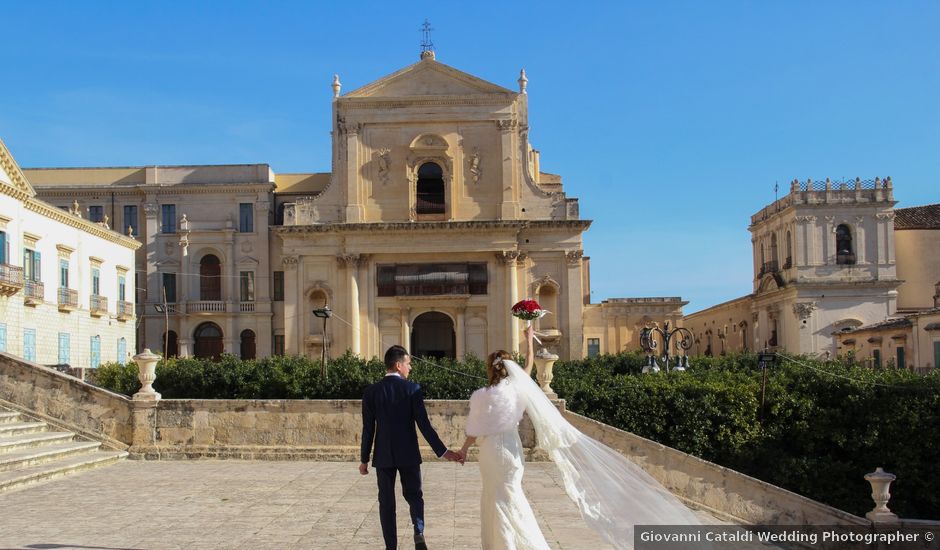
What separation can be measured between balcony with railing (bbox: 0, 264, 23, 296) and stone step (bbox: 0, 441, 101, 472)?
1684cm

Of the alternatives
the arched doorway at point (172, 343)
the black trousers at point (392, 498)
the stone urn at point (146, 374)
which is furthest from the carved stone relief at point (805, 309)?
the black trousers at point (392, 498)

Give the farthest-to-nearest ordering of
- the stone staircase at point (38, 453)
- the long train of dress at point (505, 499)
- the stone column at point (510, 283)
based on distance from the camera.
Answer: the stone column at point (510, 283) → the stone staircase at point (38, 453) → the long train of dress at point (505, 499)

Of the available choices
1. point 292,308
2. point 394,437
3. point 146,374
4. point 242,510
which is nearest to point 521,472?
point 394,437

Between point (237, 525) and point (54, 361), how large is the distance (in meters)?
27.4

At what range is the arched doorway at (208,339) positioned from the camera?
4469cm

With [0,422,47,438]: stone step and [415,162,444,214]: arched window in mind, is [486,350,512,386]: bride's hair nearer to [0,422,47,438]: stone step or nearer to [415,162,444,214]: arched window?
[0,422,47,438]: stone step

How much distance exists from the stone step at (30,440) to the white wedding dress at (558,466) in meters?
8.98

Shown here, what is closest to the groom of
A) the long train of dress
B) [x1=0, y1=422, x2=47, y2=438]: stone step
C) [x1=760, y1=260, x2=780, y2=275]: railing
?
the long train of dress

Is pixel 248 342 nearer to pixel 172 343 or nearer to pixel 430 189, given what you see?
pixel 172 343

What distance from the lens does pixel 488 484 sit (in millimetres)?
8156

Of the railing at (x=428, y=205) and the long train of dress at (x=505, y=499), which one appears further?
the railing at (x=428, y=205)

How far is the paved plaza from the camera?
9852 millimetres

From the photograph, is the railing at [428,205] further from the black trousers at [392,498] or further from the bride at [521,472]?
the black trousers at [392,498]

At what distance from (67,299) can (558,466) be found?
31563mm
